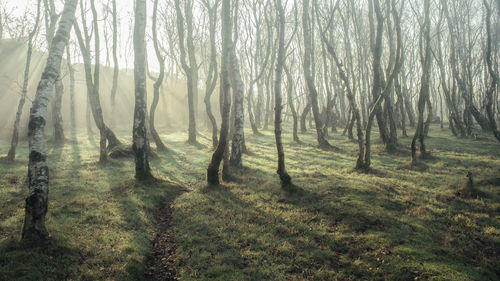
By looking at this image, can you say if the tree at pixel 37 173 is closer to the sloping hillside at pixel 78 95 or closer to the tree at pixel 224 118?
the tree at pixel 224 118

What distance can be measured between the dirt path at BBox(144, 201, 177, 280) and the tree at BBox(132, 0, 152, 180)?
2731 mm

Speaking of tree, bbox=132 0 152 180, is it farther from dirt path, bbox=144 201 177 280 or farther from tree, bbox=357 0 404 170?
tree, bbox=357 0 404 170

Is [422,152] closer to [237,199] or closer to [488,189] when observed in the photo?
[488,189]

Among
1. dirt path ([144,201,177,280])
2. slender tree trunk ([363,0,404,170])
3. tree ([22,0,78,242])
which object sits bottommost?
dirt path ([144,201,177,280])

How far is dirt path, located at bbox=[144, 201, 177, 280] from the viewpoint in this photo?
5375 mm

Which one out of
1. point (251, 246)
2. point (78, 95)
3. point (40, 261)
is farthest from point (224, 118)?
point (78, 95)

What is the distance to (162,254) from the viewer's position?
6.06m

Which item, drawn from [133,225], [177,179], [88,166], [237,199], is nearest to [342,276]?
[237,199]

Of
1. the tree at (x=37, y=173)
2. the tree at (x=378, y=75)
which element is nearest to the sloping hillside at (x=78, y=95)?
the tree at (x=37, y=173)

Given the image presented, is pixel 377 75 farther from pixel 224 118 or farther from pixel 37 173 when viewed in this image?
pixel 37 173

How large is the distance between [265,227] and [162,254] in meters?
2.34

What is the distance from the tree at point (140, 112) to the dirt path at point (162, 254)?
2.73 m

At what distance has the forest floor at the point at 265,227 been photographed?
5.09m

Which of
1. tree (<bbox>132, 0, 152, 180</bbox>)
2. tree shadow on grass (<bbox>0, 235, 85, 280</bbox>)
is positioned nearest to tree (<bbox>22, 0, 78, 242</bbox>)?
tree shadow on grass (<bbox>0, 235, 85, 280</bbox>)
